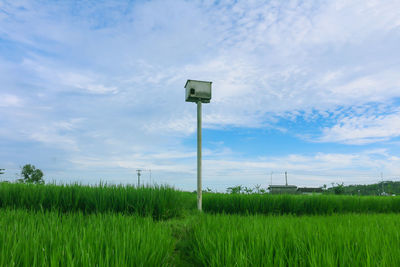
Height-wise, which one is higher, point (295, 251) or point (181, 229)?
point (295, 251)

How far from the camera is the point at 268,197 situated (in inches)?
274

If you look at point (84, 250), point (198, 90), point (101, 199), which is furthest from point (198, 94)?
point (84, 250)

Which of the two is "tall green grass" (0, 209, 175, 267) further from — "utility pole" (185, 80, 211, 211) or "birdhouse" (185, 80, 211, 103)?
"birdhouse" (185, 80, 211, 103)

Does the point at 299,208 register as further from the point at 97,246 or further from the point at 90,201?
the point at 97,246

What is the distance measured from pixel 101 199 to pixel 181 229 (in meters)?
2.16

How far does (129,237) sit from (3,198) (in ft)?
17.3

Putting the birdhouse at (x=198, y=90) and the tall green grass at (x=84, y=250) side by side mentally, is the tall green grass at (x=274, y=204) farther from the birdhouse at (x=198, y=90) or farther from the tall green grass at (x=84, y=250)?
the tall green grass at (x=84, y=250)

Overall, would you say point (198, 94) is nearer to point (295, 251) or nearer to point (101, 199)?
point (101, 199)

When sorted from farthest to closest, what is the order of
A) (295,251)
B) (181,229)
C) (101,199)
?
(101,199)
(181,229)
(295,251)

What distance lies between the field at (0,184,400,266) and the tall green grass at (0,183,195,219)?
0.8 inches

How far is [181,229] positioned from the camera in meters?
3.85

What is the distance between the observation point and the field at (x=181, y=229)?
1753mm

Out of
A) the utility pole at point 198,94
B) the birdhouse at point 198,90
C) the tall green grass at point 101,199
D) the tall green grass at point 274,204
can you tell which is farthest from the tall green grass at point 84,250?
the tall green grass at point 274,204

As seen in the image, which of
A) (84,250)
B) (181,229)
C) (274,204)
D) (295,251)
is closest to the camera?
(84,250)
